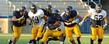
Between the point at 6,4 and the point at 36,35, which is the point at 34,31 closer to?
the point at 36,35

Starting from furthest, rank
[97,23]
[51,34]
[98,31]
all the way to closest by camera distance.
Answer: [97,23]
[98,31]
[51,34]

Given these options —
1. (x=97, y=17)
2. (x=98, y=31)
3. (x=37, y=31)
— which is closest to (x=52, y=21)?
(x=37, y=31)

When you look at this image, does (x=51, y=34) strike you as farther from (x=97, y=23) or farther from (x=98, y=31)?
(x=97, y=23)

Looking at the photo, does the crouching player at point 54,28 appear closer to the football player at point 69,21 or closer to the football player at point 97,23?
the football player at point 69,21

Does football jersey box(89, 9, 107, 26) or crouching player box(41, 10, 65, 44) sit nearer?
crouching player box(41, 10, 65, 44)

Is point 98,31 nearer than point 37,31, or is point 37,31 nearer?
point 98,31

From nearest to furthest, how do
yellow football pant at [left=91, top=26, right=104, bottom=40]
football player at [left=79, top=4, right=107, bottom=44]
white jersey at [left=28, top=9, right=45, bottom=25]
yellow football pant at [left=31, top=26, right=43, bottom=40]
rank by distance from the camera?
yellow football pant at [left=91, top=26, right=104, bottom=40] → football player at [left=79, top=4, right=107, bottom=44] → yellow football pant at [left=31, top=26, right=43, bottom=40] → white jersey at [left=28, top=9, right=45, bottom=25]

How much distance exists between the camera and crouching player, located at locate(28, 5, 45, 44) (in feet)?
58.5

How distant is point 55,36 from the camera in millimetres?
16484

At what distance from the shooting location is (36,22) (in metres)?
18.0

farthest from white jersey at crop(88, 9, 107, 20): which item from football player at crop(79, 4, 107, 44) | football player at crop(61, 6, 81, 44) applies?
football player at crop(61, 6, 81, 44)

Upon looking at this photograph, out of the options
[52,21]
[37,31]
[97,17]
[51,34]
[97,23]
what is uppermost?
[52,21]

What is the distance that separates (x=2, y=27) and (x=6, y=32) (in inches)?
22.1

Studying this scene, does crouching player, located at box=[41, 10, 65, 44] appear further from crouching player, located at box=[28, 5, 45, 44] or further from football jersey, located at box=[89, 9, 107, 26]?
football jersey, located at box=[89, 9, 107, 26]
